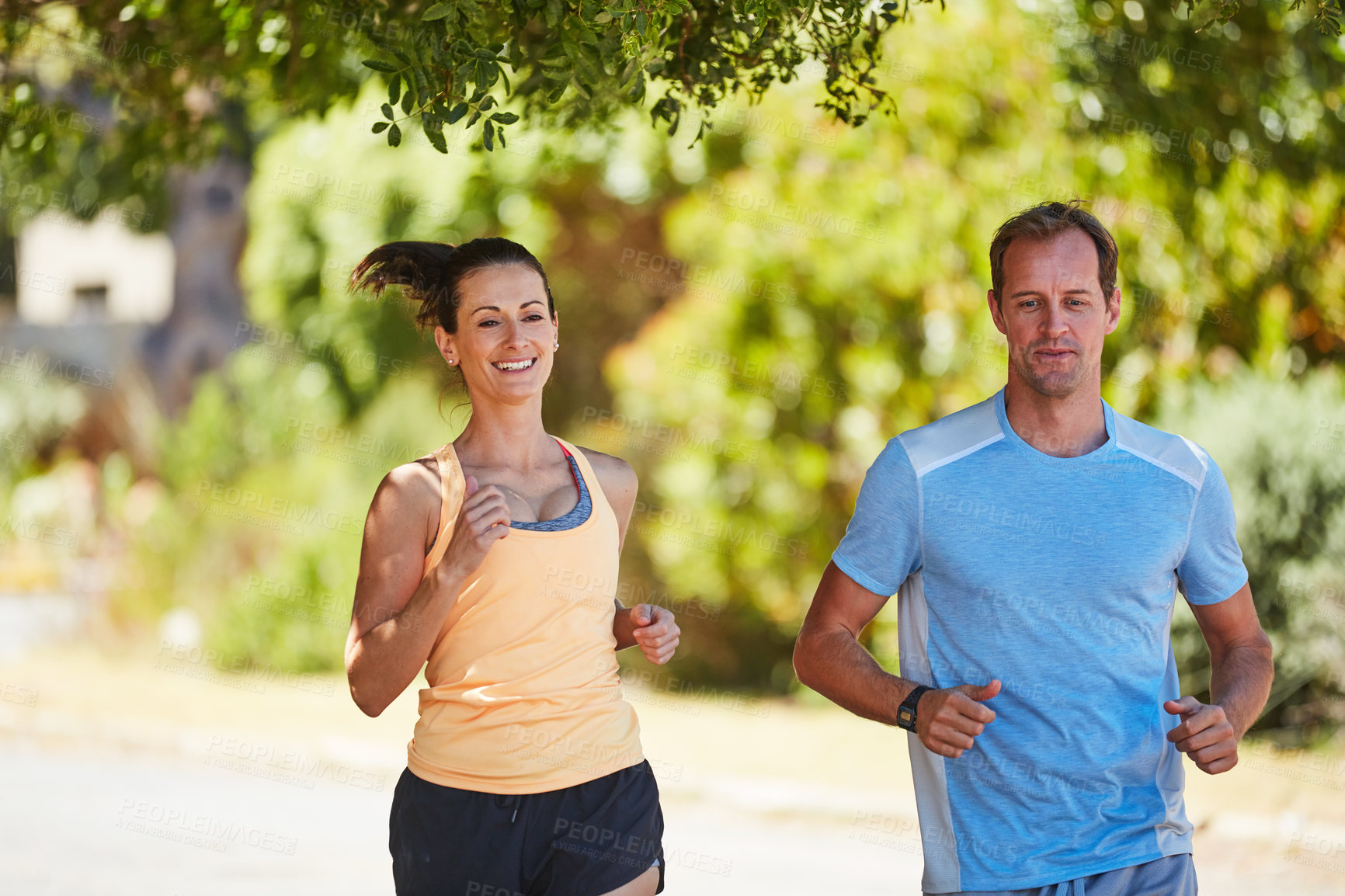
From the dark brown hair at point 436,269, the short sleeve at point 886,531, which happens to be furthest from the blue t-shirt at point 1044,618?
the dark brown hair at point 436,269

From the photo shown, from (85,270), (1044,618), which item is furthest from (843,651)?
Result: (85,270)

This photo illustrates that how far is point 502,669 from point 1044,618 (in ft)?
3.94

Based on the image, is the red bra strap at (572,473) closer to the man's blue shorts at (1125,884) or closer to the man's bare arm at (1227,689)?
the man's blue shorts at (1125,884)

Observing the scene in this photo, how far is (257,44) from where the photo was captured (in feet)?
16.2

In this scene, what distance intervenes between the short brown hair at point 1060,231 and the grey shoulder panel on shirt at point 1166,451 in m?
0.32

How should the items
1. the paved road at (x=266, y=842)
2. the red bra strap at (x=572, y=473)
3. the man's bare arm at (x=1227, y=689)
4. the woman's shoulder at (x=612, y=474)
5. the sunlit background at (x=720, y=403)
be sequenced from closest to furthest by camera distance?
the man's bare arm at (x=1227, y=689)
the red bra strap at (x=572, y=473)
the woman's shoulder at (x=612, y=474)
the paved road at (x=266, y=842)
the sunlit background at (x=720, y=403)

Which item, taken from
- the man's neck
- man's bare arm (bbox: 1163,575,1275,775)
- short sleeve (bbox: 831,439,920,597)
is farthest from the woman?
man's bare arm (bbox: 1163,575,1275,775)

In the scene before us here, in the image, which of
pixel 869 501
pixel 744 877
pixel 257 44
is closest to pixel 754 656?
pixel 744 877

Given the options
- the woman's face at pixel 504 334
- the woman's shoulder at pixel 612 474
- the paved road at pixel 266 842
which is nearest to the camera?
the woman's face at pixel 504 334

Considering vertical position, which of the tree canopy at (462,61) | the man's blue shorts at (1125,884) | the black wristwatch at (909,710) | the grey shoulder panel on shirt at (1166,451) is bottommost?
the man's blue shorts at (1125,884)

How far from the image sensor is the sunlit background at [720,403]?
6965 millimetres

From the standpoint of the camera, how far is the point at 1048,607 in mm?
2982

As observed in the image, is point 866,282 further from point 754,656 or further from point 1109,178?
point 754,656

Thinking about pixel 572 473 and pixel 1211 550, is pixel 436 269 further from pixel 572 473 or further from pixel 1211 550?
pixel 1211 550
